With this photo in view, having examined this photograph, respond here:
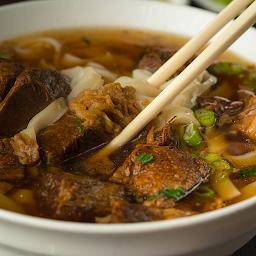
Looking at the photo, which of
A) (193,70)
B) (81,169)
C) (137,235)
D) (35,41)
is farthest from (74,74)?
(137,235)

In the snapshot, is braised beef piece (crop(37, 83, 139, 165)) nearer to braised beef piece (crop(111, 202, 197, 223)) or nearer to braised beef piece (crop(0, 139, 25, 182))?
braised beef piece (crop(0, 139, 25, 182))

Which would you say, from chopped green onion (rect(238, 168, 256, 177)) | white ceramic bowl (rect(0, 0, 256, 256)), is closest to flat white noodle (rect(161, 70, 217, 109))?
chopped green onion (rect(238, 168, 256, 177))

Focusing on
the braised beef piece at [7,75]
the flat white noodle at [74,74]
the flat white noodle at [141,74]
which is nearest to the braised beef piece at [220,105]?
the flat white noodle at [141,74]

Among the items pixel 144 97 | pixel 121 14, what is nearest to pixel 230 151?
pixel 144 97

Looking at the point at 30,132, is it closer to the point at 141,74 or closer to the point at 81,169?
the point at 81,169

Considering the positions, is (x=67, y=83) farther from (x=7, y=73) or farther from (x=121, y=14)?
(x=121, y=14)

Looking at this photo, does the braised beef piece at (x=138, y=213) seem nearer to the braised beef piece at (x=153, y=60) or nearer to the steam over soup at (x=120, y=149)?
the steam over soup at (x=120, y=149)
